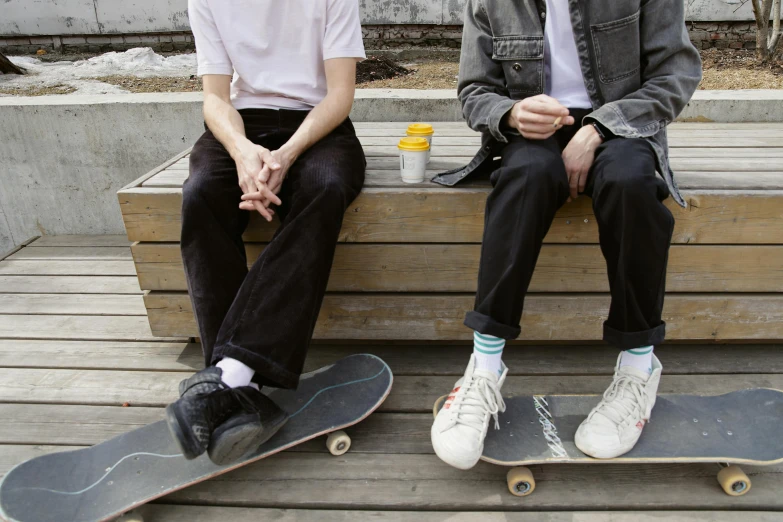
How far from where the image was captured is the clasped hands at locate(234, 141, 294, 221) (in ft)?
4.95

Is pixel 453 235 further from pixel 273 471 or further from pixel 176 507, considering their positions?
pixel 176 507

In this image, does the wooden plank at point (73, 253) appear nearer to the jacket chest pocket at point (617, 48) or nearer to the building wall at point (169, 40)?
the jacket chest pocket at point (617, 48)

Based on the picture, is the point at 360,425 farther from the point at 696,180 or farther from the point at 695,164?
the point at 695,164

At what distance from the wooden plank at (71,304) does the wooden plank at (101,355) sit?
217 mm

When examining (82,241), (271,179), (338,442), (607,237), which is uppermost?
(271,179)

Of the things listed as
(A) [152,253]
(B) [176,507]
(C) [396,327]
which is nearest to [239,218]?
(A) [152,253]

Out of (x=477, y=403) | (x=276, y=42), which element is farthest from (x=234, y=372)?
(x=276, y=42)

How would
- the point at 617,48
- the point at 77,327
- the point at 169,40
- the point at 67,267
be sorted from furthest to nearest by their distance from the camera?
1. the point at 169,40
2. the point at 67,267
3. the point at 77,327
4. the point at 617,48

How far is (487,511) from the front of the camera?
132 cm

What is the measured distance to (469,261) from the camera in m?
1.77

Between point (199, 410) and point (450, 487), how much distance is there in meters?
0.63

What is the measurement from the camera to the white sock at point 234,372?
1.28 meters

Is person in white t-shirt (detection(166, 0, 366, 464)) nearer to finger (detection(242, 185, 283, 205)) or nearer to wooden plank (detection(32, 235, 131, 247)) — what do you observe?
finger (detection(242, 185, 283, 205))

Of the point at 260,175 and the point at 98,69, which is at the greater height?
the point at 260,175
